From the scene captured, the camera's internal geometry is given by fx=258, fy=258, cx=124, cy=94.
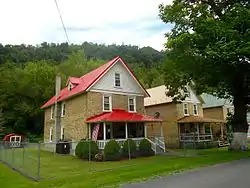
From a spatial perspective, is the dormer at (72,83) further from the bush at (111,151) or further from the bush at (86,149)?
the bush at (111,151)

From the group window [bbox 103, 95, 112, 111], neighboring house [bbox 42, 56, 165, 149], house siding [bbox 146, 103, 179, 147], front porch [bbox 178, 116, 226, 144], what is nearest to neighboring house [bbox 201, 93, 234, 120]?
front porch [bbox 178, 116, 226, 144]

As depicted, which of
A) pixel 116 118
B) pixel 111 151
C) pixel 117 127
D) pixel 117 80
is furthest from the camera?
pixel 117 80

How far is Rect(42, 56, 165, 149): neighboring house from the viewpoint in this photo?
22.9 m

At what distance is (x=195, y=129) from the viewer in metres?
32.6

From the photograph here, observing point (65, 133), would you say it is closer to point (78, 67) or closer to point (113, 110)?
point (113, 110)

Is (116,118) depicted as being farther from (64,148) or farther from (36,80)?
(36,80)

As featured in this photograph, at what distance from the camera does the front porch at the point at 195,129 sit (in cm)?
2980

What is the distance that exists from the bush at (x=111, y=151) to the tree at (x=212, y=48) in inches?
299

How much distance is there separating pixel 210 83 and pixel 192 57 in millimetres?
3996

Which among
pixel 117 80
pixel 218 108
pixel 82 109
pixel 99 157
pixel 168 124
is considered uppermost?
pixel 117 80

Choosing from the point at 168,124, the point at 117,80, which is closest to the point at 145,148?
the point at 117,80

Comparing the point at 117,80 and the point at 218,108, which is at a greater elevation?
the point at 117,80

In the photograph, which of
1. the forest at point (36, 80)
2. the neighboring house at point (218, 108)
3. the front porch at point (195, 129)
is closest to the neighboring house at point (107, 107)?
the front porch at point (195, 129)

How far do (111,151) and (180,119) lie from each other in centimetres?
1401
